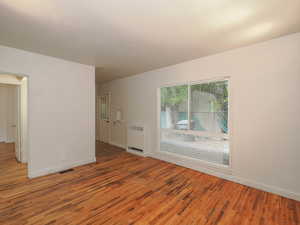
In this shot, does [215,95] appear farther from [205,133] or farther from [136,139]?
[136,139]

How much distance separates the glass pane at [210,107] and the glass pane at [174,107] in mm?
216

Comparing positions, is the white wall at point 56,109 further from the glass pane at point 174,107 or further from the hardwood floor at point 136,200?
the glass pane at point 174,107

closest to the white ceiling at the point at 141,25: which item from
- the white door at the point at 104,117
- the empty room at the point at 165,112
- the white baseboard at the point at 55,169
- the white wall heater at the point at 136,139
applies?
the empty room at the point at 165,112

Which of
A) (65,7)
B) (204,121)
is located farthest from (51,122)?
(204,121)

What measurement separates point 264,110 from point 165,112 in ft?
7.06

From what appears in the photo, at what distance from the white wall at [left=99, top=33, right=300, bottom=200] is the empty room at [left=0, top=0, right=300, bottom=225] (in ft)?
0.05

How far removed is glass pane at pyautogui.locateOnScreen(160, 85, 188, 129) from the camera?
3414mm

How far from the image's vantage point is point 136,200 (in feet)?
6.67

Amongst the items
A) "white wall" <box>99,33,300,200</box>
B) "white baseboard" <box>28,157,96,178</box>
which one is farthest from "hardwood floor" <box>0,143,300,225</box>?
"white wall" <box>99,33,300,200</box>

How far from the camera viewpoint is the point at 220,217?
1711 mm

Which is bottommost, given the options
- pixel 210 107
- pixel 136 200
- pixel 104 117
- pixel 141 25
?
pixel 136 200

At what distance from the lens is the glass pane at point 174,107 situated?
341 cm

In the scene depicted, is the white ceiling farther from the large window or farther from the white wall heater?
the white wall heater

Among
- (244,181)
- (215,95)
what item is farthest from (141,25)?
(244,181)
